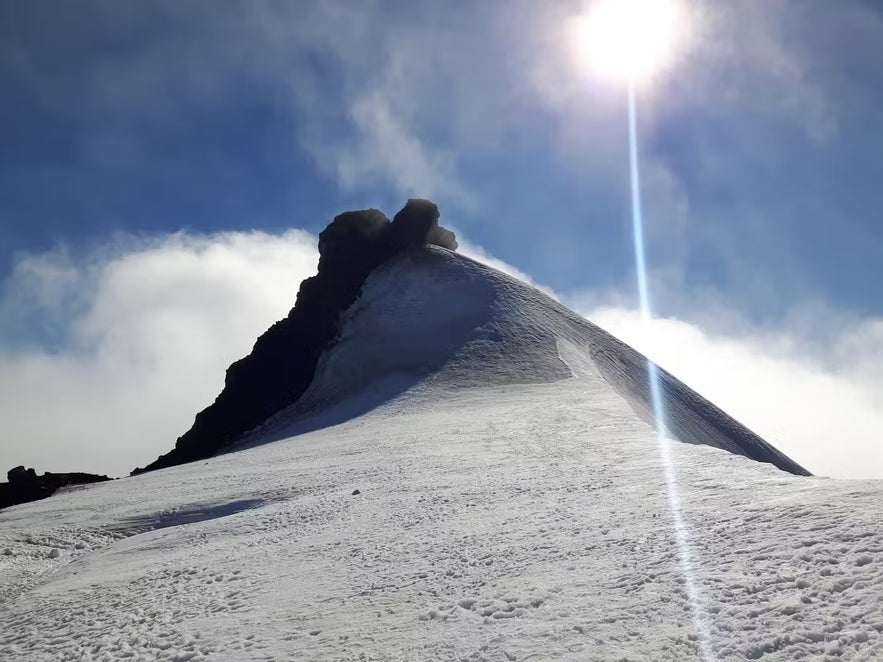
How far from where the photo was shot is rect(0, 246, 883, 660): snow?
18.8ft

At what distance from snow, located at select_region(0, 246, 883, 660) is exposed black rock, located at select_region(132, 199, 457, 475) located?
82.8ft

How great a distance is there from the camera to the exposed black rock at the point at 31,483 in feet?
96.2

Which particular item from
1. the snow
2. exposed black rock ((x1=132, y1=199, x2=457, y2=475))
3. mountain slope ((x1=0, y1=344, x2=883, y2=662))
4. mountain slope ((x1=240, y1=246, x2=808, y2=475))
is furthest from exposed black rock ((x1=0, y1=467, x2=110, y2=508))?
mountain slope ((x1=0, y1=344, x2=883, y2=662))

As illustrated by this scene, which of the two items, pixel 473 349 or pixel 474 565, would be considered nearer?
pixel 474 565

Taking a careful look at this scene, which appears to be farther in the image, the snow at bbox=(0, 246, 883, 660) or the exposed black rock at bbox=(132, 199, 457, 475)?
the exposed black rock at bbox=(132, 199, 457, 475)

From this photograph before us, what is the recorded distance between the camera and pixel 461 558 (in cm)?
835

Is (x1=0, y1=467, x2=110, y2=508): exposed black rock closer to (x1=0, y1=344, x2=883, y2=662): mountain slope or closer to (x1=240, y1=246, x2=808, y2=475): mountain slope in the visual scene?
(x1=240, y1=246, x2=808, y2=475): mountain slope

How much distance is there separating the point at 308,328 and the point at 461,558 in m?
41.4

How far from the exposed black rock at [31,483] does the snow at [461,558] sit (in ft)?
41.6

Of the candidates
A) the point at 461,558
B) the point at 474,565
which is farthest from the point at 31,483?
the point at 474,565

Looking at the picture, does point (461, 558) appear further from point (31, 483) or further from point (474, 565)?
point (31, 483)

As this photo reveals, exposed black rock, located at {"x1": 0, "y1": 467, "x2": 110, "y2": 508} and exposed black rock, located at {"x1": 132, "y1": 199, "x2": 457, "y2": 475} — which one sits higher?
exposed black rock, located at {"x1": 132, "y1": 199, "x2": 457, "y2": 475}

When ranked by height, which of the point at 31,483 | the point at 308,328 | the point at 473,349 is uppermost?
the point at 308,328

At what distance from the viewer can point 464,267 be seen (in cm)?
4662
